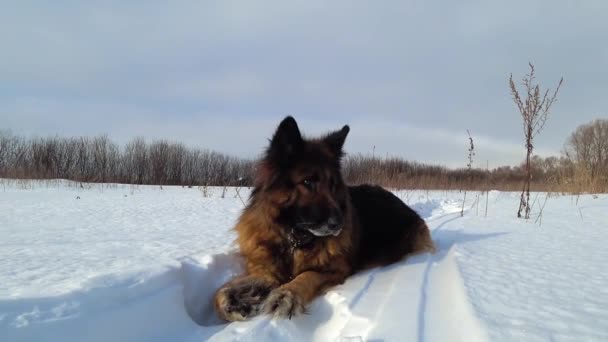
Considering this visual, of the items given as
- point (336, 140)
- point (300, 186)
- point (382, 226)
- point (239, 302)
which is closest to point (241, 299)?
point (239, 302)

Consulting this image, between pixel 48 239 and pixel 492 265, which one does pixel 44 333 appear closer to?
pixel 48 239

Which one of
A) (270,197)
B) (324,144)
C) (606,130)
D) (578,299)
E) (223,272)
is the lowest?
(223,272)

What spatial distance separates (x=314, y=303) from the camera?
272cm

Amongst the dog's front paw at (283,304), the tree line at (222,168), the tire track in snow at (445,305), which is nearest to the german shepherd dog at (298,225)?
the dog's front paw at (283,304)

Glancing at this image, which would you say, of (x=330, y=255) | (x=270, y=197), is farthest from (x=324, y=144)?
(x=330, y=255)

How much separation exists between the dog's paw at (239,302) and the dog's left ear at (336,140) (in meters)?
1.89

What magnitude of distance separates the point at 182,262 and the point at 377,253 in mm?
2194

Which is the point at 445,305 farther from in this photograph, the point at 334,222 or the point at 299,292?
the point at 334,222

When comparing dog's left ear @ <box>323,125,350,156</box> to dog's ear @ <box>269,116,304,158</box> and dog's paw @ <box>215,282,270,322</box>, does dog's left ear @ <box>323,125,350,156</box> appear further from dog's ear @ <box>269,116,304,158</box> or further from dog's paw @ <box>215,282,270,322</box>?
Result: dog's paw @ <box>215,282,270,322</box>

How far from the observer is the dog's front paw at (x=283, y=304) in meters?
2.37

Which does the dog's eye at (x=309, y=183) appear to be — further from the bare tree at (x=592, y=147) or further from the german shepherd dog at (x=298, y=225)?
the bare tree at (x=592, y=147)

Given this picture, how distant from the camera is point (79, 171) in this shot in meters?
28.2

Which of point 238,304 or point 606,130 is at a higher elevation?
point 606,130

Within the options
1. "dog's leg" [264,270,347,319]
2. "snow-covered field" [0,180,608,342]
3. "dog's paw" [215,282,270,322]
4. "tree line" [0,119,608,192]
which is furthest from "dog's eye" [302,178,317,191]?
"tree line" [0,119,608,192]
